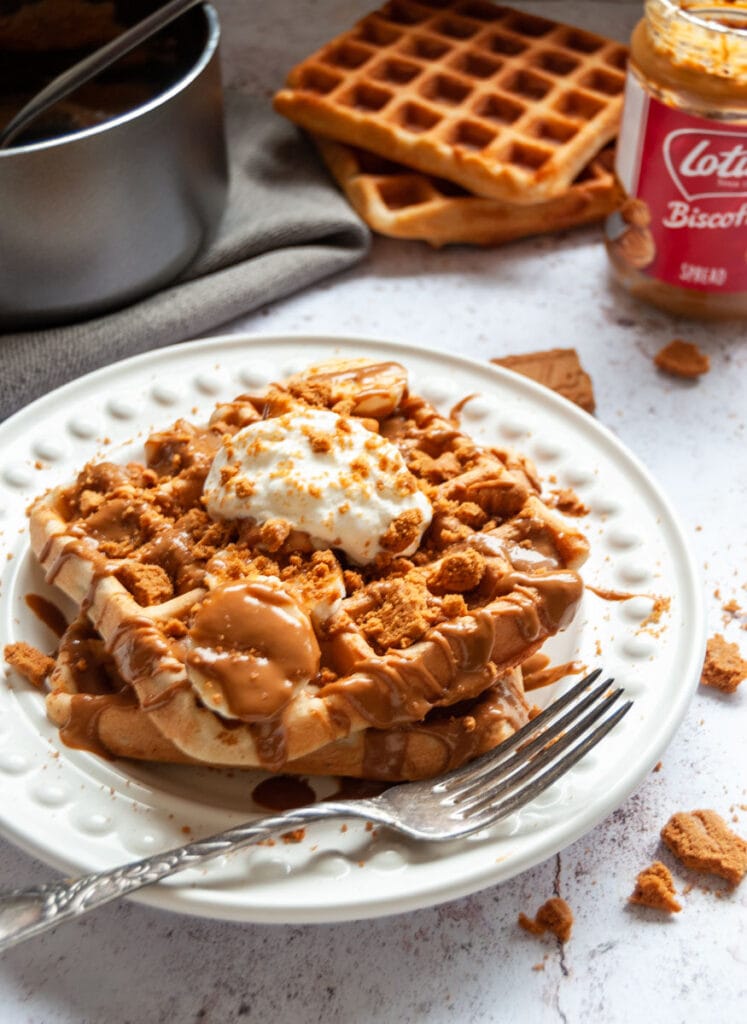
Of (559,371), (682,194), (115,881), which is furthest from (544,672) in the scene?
(682,194)

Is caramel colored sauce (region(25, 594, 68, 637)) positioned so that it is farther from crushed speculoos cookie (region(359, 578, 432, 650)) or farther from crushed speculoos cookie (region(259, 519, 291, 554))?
crushed speculoos cookie (region(359, 578, 432, 650))

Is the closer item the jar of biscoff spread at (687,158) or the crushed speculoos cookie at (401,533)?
the crushed speculoos cookie at (401,533)

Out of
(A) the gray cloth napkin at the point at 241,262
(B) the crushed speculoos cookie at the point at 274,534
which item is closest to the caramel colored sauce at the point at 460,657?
(B) the crushed speculoos cookie at the point at 274,534

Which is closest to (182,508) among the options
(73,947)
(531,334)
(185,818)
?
(185,818)

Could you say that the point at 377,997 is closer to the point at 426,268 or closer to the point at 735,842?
the point at 735,842

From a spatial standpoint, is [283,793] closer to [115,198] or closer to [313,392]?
[313,392]

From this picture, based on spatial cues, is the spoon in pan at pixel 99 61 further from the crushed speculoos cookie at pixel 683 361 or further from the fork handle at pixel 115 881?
the fork handle at pixel 115 881
